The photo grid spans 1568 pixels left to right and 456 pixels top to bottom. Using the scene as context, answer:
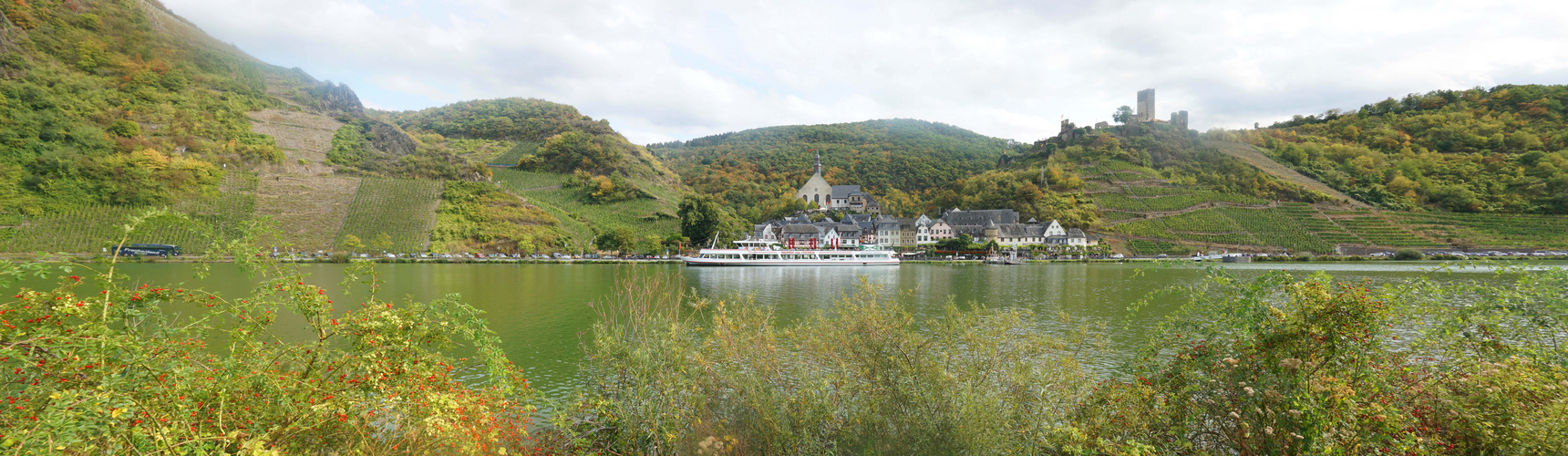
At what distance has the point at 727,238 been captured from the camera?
2554 inches

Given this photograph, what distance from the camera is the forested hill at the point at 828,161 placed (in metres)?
113

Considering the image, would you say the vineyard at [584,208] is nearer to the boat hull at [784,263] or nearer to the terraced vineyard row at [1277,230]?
the boat hull at [784,263]

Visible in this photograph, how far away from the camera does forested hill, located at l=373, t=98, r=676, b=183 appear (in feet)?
304

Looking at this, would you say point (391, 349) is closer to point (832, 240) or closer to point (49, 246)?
point (49, 246)

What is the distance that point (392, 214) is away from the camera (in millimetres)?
58594

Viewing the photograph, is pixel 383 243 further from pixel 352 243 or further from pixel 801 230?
pixel 801 230

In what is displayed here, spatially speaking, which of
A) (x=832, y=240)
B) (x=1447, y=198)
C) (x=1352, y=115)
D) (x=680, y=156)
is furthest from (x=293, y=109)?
(x=1352, y=115)

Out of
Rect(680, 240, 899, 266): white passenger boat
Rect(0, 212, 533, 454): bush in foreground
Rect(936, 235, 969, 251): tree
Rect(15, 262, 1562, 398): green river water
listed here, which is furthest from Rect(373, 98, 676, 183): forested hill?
Rect(0, 212, 533, 454): bush in foreground

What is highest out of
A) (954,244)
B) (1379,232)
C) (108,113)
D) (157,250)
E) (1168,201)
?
(108,113)

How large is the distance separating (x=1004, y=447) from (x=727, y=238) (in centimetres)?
6061

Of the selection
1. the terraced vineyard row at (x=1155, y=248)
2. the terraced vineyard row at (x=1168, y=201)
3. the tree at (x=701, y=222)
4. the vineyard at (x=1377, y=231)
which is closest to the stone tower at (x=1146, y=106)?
the terraced vineyard row at (x=1168, y=201)

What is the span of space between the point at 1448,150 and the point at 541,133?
544ft

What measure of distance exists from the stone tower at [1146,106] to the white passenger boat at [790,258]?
310ft

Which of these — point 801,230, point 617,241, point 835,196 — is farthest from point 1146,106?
point 617,241
